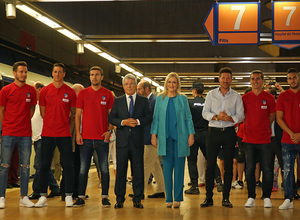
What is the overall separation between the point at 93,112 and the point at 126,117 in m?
0.46

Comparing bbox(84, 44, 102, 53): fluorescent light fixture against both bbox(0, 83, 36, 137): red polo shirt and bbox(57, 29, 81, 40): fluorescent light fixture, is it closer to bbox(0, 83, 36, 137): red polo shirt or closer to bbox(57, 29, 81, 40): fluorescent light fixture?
bbox(57, 29, 81, 40): fluorescent light fixture

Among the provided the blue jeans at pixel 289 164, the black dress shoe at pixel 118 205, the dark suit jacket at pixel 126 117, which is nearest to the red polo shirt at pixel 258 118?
the blue jeans at pixel 289 164

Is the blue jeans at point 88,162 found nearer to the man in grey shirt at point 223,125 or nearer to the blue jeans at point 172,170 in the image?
the blue jeans at point 172,170

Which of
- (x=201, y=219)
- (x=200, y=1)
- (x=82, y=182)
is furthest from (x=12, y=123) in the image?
(x=200, y=1)

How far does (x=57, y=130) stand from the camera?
6.03m

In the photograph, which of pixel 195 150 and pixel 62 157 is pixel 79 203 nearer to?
pixel 62 157

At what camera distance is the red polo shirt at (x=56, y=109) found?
6.04 metres

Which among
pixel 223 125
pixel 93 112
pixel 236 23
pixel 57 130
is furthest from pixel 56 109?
pixel 236 23

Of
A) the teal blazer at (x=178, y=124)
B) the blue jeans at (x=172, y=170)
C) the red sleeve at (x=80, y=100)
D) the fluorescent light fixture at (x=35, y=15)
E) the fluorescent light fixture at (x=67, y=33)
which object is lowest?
the blue jeans at (x=172, y=170)

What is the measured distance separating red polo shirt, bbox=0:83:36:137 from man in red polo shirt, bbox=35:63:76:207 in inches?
8.5

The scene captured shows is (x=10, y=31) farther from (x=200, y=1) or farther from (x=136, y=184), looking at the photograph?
(x=136, y=184)

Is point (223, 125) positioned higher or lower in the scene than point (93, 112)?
lower

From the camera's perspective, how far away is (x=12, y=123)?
5.96 m

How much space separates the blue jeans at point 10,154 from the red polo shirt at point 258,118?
9.36ft
